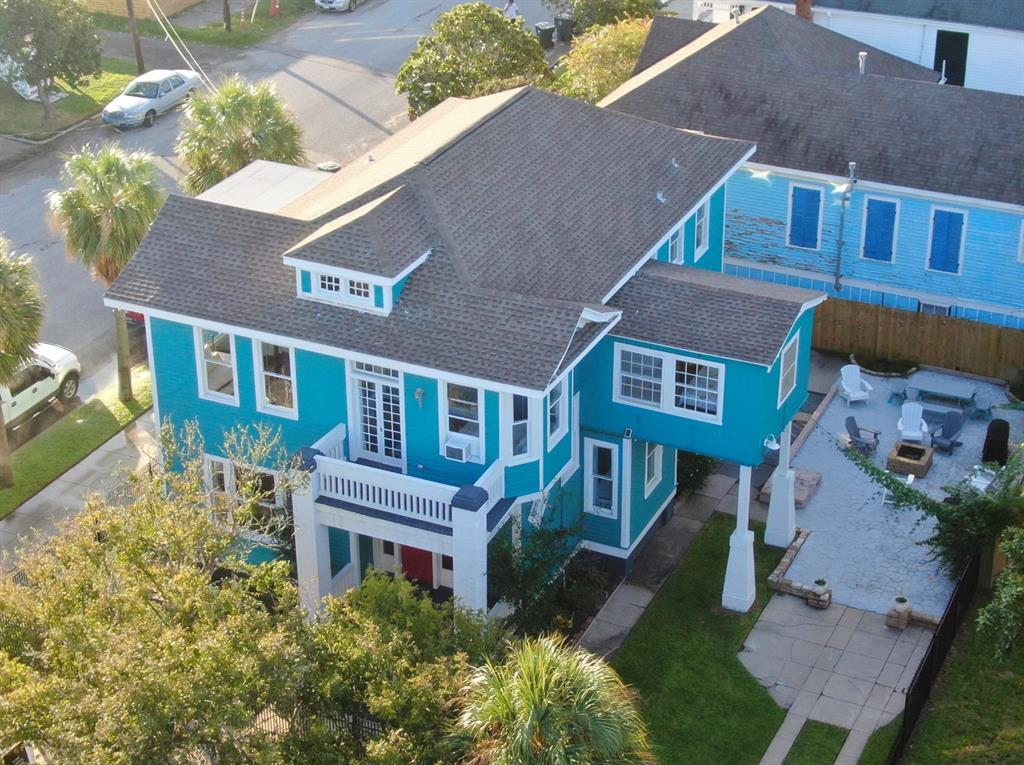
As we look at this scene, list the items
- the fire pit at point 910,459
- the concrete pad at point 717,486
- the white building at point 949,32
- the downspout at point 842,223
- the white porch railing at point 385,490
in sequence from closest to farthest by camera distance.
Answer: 1. the white porch railing at point 385,490
2. the fire pit at point 910,459
3. the concrete pad at point 717,486
4. the downspout at point 842,223
5. the white building at point 949,32

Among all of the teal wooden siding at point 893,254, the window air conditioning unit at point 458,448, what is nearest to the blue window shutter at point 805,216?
the teal wooden siding at point 893,254

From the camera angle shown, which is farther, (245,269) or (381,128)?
(381,128)

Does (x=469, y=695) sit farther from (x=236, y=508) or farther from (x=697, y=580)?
(x=697, y=580)

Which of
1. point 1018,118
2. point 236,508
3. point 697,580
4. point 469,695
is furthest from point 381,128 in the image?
point 469,695

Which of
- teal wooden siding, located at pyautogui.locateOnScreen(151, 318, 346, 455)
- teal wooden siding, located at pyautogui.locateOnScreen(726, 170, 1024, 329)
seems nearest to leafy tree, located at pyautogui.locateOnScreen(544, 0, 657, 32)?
teal wooden siding, located at pyautogui.locateOnScreen(726, 170, 1024, 329)

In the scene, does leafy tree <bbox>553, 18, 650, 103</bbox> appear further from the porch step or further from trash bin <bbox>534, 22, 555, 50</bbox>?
the porch step

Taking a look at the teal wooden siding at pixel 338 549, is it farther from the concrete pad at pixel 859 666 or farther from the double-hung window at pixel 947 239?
the double-hung window at pixel 947 239

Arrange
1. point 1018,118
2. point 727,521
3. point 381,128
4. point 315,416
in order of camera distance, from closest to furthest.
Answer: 1. point 315,416
2. point 727,521
3. point 1018,118
4. point 381,128
